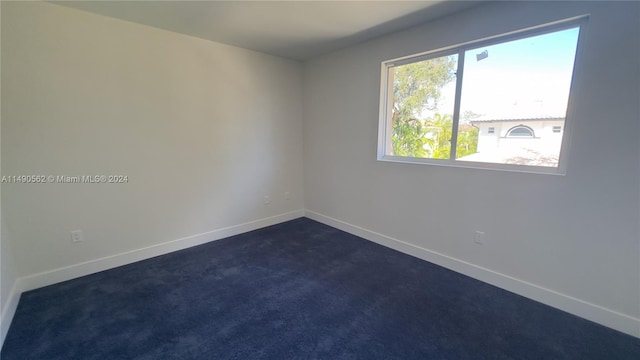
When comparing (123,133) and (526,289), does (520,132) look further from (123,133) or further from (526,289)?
(123,133)

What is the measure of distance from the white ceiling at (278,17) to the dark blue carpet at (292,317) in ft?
7.81

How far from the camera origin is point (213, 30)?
8.79 feet

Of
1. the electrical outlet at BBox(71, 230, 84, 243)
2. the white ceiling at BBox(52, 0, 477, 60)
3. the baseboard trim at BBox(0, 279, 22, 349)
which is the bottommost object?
the baseboard trim at BBox(0, 279, 22, 349)

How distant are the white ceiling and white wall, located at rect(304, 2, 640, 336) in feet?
0.86

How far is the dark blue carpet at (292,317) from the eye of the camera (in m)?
1.66

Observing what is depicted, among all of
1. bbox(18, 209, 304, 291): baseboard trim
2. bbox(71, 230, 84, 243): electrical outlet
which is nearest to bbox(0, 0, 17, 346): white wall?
bbox(18, 209, 304, 291): baseboard trim

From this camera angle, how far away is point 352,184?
3.50 meters

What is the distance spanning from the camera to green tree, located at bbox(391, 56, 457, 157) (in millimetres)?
2643

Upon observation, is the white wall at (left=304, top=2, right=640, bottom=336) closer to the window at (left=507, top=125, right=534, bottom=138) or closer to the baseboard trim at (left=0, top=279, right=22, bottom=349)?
the window at (left=507, top=125, right=534, bottom=138)

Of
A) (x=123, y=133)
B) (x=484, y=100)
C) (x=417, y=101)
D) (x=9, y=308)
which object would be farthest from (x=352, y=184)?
(x=9, y=308)

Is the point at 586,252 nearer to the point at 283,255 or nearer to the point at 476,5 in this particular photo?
the point at 476,5

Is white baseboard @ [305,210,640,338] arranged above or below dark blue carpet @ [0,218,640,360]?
above

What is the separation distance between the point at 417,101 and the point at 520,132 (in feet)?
3.34

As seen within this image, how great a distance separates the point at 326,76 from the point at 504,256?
2.90 metres
